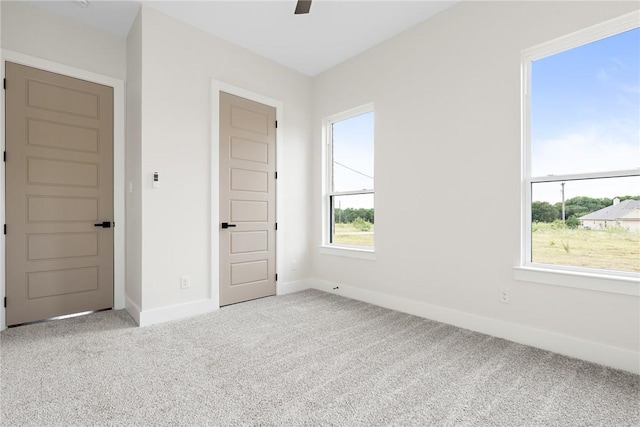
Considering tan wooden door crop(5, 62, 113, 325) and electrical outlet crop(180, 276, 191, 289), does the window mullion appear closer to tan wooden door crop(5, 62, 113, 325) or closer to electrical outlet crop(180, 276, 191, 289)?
electrical outlet crop(180, 276, 191, 289)

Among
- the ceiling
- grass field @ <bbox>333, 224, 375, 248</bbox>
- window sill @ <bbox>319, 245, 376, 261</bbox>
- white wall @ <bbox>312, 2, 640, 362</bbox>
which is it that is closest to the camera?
white wall @ <bbox>312, 2, 640, 362</bbox>

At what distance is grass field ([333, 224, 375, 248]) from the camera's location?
146 inches

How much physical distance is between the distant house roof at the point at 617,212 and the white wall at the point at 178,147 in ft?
10.8

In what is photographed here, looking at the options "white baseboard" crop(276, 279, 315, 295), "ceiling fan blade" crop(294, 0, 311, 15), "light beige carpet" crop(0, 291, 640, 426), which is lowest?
"light beige carpet" crop(0, 291, 640, 426)

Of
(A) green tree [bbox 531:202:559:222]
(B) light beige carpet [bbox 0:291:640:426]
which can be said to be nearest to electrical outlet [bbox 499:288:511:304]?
(B) light beige carpet [bbox 0:291:640:426]

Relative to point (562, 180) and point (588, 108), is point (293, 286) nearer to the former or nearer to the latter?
point (562, 180)

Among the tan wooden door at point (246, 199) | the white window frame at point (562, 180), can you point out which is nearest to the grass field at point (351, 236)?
the tan wooden door at point (246, 199)

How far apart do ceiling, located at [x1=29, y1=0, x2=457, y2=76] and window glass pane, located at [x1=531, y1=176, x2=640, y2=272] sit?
194cm

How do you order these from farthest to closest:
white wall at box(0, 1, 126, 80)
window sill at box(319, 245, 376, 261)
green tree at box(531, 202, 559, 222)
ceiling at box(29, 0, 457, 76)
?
window sill at box(319, 245, 376, 261) → ceiling at box(29, 0, 457, 76) → white wall at box(0, 1, 126, 80) → green tree at box(531, 202, 559, 222)

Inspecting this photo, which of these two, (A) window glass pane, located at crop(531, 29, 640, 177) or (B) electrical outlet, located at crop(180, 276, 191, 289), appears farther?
(B) electrical outlet, located at crop(180, 276, 191, 289)

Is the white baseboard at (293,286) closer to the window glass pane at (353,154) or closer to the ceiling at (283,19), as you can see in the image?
the window glass pane at (353,154)

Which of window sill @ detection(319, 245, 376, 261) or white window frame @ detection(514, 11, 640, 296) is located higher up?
white window frame @ detection(514, 11, 640, 296)

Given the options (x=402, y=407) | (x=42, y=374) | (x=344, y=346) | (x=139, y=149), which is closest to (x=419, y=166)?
(x=344, y=346)

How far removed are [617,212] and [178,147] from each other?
3591 millimetres
